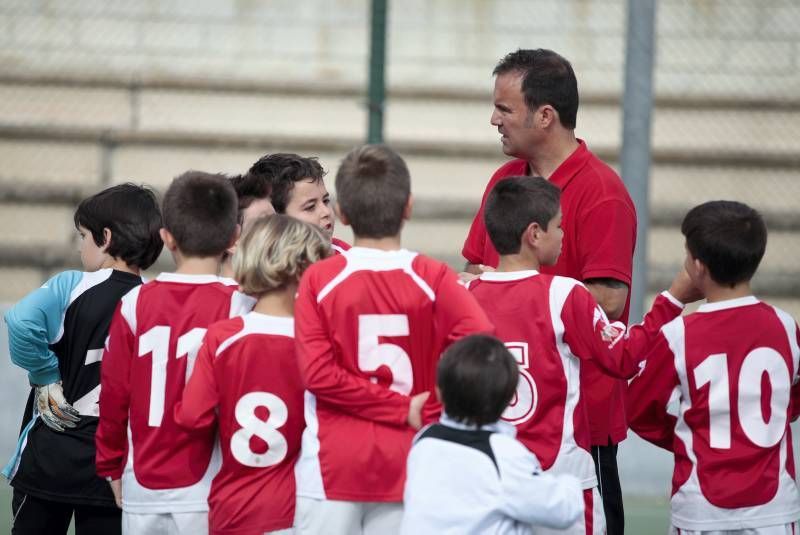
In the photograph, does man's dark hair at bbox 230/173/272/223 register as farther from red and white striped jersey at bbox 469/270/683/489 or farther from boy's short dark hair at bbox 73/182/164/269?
red and white striped jersey at bbox 469/270/683/489

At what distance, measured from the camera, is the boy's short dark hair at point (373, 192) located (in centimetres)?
312

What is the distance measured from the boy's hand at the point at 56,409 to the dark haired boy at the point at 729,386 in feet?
5.54

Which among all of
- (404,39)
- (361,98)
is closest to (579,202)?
(361,98)

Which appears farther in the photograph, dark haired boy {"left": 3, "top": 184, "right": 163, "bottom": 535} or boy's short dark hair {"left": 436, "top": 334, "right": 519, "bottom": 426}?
dark haired boy {"left": 3, "top": 184, "right": 163, "bottom": 535}

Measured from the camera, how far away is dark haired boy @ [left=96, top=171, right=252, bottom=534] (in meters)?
3.40

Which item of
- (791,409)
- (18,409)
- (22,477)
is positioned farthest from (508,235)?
(18,409)

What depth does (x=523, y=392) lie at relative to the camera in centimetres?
335

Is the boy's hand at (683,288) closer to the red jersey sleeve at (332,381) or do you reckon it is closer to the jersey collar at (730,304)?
the jersey collar at (730,304)

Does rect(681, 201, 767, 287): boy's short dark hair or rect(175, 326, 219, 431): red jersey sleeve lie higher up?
rect(681, 201, 767, 287): boy's short dark hair

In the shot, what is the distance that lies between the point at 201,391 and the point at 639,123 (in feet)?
10.7

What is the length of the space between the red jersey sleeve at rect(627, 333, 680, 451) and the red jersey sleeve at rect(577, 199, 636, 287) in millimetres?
265

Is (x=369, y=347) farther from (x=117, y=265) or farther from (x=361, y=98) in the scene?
(x=361, y=98)

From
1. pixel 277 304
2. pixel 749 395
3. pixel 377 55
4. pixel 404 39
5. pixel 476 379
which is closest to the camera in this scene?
pixel 476 379

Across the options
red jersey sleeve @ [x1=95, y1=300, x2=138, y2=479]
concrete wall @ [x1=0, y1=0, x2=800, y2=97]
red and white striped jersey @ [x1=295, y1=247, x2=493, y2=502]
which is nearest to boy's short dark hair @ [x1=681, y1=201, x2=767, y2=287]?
red and white striped jersey @ [x1=295, y1=247, x2=493, y2=502]
